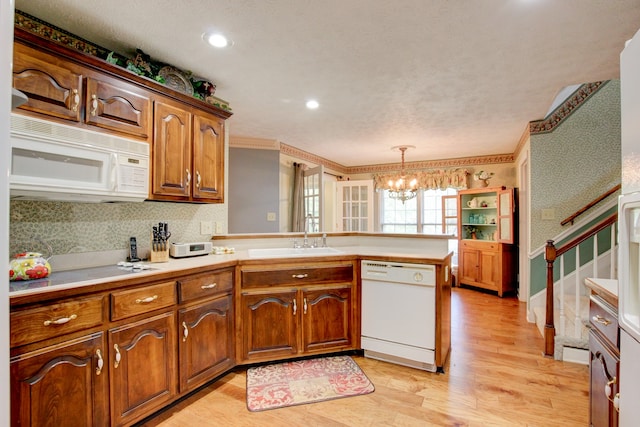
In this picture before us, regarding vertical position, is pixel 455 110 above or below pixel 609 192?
above

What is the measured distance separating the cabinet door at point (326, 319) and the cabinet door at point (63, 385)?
134 cm

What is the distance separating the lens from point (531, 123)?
3457 mm

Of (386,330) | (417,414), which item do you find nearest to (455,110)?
(386,330)

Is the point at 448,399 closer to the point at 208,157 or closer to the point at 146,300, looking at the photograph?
the point at 146,300

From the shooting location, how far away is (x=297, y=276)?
2373 mm

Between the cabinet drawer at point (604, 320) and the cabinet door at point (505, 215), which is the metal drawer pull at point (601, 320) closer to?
the cabinet drawer at point (604, 320)

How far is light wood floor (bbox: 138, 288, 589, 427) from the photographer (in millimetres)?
1749

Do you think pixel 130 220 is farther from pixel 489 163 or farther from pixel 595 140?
pixel 489 163

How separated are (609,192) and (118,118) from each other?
4.47 m

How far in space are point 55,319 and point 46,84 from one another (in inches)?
46.2

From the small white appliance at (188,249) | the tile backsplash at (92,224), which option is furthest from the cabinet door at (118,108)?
the small white appliance at (188,249)

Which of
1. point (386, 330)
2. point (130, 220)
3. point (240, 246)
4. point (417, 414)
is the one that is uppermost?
point (130, 220)

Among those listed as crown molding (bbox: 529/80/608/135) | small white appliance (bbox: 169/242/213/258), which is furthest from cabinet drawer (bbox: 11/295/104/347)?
crown molding (bbox: 529/80/608/135)

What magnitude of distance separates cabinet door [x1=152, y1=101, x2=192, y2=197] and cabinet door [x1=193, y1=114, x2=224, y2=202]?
60 mm
